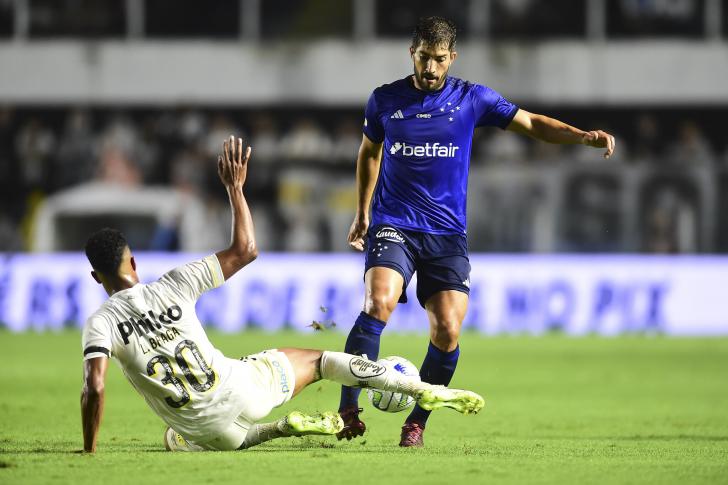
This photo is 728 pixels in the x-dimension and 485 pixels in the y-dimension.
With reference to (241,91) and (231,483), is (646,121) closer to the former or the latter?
(241,91)

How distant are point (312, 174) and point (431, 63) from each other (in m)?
14.4

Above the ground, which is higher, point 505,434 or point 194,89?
point 194,89

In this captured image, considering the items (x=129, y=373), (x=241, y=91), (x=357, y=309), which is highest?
(x=241, y=91)

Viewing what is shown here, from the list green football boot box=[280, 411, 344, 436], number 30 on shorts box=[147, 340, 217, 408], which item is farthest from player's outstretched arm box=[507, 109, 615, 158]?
number 30 on shorts box=[147, 340, 217, 408]

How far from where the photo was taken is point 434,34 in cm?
715

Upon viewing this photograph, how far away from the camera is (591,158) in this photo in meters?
20.5

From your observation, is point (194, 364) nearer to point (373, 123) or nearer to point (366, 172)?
point (366, 172)

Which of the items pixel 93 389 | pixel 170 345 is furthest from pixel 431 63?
pixel 93 389

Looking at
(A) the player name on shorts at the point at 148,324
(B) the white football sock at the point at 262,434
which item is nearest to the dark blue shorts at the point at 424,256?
(B) the white football sock at the point at 262,434

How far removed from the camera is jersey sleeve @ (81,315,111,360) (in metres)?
6.13

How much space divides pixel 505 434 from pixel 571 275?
393 inches

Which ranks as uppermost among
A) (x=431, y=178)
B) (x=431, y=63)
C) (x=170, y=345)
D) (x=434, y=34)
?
(x=434, y=34)

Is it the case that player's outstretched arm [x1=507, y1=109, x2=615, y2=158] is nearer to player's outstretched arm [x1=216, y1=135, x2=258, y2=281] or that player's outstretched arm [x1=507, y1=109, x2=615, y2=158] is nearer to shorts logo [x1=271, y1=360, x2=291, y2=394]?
player's outstretched arm [x1=216, y1=135, x2=258, y2=281]

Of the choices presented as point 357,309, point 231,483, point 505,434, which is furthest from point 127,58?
point 231,483
